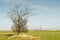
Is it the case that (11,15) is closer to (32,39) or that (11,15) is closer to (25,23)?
(25,23)

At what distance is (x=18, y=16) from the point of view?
152ft

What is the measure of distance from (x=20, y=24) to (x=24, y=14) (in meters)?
3.04

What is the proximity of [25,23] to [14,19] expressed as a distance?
332 centimetres

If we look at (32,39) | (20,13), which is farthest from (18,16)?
(32,39)

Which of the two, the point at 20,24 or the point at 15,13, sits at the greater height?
the point at 15,13

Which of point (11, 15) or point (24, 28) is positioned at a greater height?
point (11, 15)

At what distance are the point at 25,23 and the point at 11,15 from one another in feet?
15.4

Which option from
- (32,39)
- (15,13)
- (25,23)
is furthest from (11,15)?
(32,39)

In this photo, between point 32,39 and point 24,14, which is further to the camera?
point 24,14

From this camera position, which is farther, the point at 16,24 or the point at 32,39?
the point at 16,24

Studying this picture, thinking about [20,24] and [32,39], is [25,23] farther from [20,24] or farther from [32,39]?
[32,39]

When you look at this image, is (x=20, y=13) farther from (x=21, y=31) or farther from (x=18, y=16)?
(x=21, y=31)

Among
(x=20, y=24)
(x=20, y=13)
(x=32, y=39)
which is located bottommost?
(x=32, y=39)

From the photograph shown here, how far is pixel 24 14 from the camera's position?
46219mm
